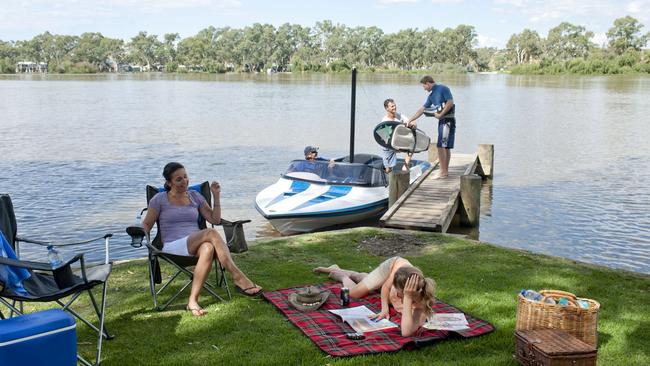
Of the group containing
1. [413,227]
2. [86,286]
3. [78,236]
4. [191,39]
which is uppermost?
[191,39]

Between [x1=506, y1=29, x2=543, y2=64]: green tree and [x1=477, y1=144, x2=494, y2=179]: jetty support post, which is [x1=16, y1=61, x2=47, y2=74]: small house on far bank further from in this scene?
[x1=477, y1=144, x2=494, y2=179]: jetty support post

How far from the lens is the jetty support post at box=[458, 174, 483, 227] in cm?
1130

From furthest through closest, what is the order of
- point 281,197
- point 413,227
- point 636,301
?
1. point 281,197
2. point 413,227
3. point 636,301

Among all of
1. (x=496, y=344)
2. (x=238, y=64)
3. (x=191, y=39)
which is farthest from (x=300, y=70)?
(x=496, y=344)

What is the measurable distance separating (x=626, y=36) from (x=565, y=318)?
13948cm

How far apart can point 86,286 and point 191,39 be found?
181 metres

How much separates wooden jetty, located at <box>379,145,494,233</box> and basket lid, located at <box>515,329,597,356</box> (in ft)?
16.6

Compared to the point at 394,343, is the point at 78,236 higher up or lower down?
lower down

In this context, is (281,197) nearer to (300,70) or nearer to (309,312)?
(309,312)

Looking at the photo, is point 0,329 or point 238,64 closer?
point 0,329

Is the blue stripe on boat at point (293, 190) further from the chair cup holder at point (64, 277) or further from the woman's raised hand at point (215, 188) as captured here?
the chair cup holder at point (64, 277)

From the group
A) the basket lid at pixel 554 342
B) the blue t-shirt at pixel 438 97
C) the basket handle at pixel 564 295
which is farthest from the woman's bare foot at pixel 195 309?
the blue t-shirt at pixel 438 97

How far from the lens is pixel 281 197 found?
11711 mm

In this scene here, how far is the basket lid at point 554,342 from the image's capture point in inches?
162
